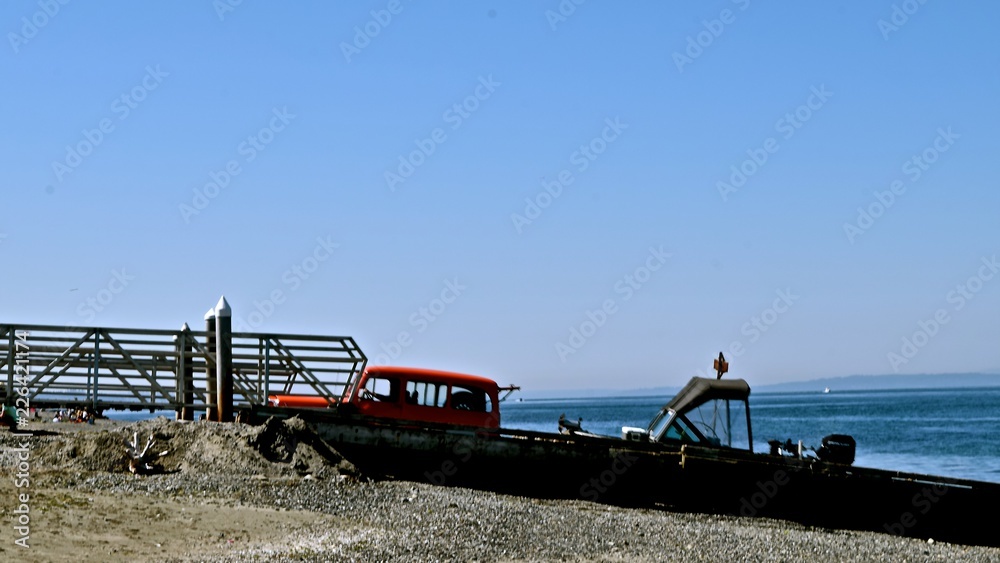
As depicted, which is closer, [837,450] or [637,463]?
[637,463]

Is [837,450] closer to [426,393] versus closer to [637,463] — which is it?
[637,463]

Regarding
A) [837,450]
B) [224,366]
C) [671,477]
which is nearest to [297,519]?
[224,366]

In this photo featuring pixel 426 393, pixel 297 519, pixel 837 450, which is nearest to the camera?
pixel 297 519

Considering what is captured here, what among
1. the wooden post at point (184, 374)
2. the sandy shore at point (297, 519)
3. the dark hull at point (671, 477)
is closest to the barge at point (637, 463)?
the dark hull at point (671, 477)

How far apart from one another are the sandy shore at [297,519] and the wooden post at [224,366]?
138cm

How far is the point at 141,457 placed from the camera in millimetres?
16047

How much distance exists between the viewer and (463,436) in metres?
19.5

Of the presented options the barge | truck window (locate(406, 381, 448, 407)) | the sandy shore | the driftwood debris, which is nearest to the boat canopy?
the barge

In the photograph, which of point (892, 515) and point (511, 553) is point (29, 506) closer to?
point (511, 553)

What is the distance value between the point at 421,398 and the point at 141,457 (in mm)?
6807

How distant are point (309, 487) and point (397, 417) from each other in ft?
18.5

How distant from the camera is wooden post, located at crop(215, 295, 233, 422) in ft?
63.2

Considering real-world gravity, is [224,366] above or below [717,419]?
above

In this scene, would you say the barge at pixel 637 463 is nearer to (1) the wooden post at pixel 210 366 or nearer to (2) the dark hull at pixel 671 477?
(2) the dark hull at pixel 671 477
